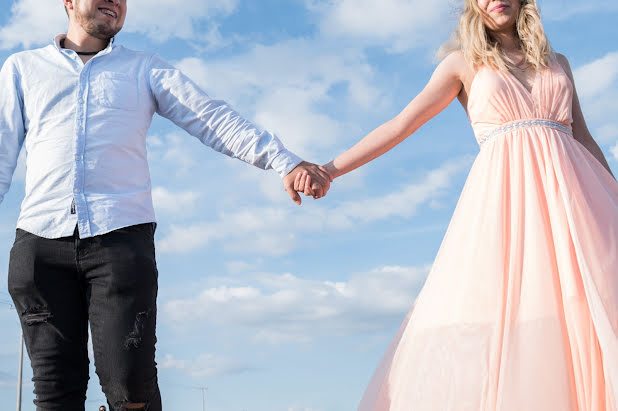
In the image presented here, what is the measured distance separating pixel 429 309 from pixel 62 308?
70.7 inches

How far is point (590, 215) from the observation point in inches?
142

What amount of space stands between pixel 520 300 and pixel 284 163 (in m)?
1.42

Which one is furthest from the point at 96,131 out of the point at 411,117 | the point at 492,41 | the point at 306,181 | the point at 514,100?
the point at 492,41

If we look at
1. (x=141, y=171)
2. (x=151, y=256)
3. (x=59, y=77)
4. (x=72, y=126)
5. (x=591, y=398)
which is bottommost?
(x=591, y=398)

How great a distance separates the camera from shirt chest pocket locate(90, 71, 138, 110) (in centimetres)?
368

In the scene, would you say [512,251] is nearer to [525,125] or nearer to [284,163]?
[525,125]

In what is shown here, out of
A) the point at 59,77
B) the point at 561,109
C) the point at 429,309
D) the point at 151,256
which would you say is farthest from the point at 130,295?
the point at 561,109

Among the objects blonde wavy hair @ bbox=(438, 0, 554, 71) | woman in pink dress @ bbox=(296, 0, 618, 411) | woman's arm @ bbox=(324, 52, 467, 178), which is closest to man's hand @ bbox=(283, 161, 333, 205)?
woman in pink dress @ bbox=(296, 0, 618, 411)

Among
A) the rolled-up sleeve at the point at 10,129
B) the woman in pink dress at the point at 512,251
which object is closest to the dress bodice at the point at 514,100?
the woman in pink dress at the point at 512,251

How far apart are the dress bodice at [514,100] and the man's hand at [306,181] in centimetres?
98

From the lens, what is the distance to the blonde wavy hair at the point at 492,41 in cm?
434

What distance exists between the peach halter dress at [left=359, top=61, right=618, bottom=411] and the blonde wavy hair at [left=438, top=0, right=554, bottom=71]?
22cm

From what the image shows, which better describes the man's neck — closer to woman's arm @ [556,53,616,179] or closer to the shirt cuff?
the shirt cuff

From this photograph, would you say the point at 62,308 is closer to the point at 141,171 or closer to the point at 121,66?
the point at 141,171
